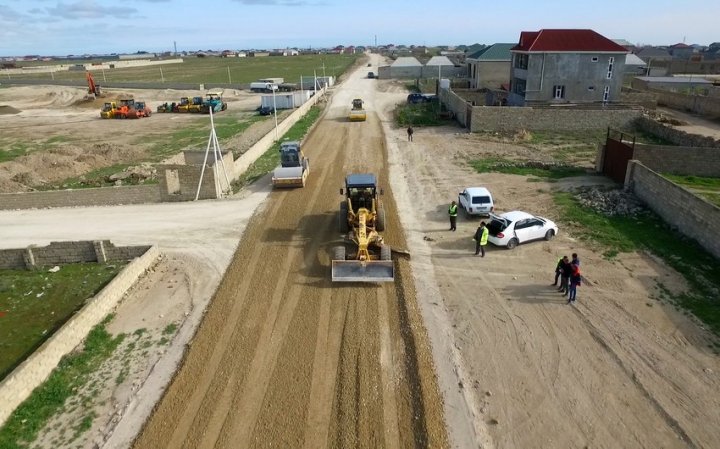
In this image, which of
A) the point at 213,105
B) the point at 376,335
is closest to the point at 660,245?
the point at 376,335

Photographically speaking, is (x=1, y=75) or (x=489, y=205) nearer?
(x=489, y=205)

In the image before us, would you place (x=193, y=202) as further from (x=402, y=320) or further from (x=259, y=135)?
(x=259, y=135)

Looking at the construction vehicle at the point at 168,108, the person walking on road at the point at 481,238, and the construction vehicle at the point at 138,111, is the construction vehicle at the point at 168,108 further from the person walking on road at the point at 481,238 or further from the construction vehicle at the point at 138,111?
the person walking on road at the point at 481,238

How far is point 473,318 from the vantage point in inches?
535

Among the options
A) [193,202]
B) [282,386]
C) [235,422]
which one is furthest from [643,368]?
[193,202]

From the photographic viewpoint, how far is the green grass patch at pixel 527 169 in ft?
87.3

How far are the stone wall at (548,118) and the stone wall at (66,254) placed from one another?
29095 millimetres

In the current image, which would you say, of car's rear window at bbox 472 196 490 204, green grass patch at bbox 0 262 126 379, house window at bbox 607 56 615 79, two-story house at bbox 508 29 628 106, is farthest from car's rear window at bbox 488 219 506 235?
house window at bbox 607 56 615 79

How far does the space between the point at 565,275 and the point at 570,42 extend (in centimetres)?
3852

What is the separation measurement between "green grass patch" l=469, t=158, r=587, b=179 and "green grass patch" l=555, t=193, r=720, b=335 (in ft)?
14.2

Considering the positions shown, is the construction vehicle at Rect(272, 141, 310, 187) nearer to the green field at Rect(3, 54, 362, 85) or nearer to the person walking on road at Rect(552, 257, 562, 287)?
the person walking on road at Rect(552, 257, 562, 287)

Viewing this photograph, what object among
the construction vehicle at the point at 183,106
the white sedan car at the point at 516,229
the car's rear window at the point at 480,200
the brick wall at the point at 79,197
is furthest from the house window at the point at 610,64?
the construction vehicle at the point at 183,106

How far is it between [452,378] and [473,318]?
2.83 meters

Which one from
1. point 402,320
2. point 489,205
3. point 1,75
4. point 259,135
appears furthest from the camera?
point 1,75
